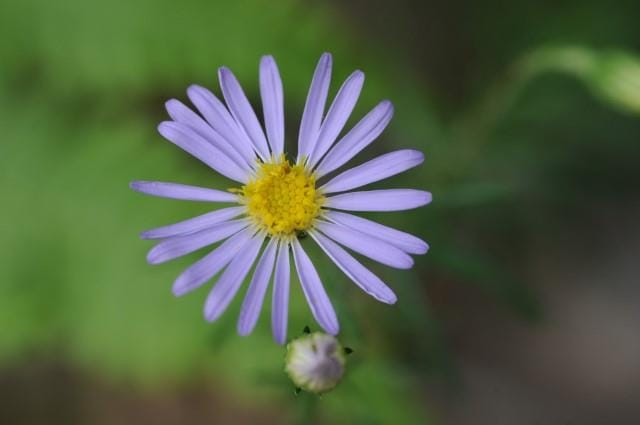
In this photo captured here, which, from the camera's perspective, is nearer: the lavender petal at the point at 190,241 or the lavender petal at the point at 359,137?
the lavender petal at the point at 190,241

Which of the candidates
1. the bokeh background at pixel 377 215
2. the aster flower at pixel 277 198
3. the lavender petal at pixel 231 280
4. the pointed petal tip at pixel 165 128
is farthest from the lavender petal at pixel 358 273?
the bokeh background at pixel 377 215

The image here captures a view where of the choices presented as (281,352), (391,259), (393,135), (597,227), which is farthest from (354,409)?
(597,227)

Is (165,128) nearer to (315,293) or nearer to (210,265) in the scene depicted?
(210,265)

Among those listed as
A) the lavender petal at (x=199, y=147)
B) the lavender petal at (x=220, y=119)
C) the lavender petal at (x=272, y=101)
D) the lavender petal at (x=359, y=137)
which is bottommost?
the lavender petal at (x=199, y=147)

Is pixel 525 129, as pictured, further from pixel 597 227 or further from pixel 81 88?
pixel 81 88

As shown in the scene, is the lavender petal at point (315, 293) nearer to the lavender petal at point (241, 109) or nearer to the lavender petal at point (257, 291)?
the lavender petal at point (257, 291)

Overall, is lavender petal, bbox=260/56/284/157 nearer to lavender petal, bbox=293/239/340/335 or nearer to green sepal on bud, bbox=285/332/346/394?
lavender petal, bbox=293/239/340/335

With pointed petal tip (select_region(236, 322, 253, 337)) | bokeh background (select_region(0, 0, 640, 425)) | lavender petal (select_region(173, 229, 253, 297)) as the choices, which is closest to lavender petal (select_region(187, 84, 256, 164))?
lavender petal (select_region(173, 229, 253, 297))
